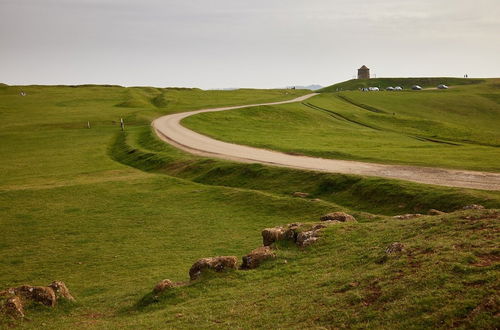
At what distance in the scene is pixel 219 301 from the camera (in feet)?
51.8

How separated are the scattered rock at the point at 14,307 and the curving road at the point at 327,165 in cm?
2559

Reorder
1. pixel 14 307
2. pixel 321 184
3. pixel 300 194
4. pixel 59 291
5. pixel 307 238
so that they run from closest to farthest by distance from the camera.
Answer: pixel 14 307, pixel 59 291, pixel 307 238, pixel 300 194, pixel 321 184

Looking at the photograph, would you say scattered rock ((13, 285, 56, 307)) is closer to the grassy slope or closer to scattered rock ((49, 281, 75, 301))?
scattered rock ((49, 281, 75, 301))

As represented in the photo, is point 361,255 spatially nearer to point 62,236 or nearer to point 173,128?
point 62,236

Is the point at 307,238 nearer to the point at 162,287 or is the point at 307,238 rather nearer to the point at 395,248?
the point at 395,248

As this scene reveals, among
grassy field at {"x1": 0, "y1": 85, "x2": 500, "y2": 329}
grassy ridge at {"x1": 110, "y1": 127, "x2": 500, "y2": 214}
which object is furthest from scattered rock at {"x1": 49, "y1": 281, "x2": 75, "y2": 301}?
grassy ridge at {"x1": 110, "y1": 127, "x2": 500, "y2": 214}

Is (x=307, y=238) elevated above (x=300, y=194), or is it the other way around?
(x=307, y=238)

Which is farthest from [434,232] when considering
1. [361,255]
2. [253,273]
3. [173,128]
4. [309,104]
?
[309,104]

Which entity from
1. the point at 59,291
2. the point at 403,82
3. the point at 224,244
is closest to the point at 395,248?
the point at 224,244

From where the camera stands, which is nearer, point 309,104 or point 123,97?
point 309,104

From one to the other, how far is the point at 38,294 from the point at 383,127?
7160cm

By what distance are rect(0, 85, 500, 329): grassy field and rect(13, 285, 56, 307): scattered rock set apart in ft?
1.11

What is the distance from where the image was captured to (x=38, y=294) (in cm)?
1762

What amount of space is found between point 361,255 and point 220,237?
485 inches
